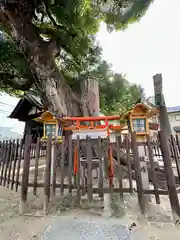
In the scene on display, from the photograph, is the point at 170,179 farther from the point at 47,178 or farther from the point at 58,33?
the point at 58,33

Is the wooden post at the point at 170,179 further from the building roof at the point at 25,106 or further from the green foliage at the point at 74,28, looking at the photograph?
the building roof at the point at 25,106

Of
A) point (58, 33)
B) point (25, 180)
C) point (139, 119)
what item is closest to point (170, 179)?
point (139, 119)

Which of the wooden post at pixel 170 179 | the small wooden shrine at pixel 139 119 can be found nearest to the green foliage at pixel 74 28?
the small wooden shrine at pixel 139 119

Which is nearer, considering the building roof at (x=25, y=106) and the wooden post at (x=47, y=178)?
the wooden post at (x=47, y=178)

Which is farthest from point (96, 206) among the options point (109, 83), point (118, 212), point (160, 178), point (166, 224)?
point (109, 83)

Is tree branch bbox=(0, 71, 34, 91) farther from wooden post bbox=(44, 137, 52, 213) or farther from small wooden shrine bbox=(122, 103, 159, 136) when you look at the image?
small wooden shrine bbox=(122, 103, 159, 136)

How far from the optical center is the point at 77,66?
720 centimetres

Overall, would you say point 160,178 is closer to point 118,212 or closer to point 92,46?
point 118,212

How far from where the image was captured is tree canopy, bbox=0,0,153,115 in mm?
4781

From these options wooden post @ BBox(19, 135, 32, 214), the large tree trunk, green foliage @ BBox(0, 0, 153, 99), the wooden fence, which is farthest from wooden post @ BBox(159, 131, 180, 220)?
green foliage @ BBox(0, 0, 153, 99)

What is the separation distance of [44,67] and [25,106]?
6.04 m

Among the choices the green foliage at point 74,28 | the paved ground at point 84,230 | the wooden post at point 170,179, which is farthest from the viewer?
the green foliage at point 74,28

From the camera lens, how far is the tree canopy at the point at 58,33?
4.78 meters

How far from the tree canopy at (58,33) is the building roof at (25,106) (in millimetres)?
1524
